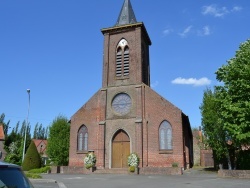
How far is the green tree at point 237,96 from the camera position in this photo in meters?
22.0

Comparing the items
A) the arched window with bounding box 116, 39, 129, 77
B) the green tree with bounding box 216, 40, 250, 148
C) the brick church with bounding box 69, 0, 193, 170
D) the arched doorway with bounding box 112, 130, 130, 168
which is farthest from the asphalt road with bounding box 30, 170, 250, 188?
the arched window with bounding box 116, 39, 129, 77

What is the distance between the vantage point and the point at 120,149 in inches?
1190

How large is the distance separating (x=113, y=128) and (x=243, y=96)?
13530 millimetres

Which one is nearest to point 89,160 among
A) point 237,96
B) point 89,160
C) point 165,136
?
point 89,160

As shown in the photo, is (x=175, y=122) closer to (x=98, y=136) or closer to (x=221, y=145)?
(x=221, y=145)

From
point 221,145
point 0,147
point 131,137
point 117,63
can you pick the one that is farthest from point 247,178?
point 0,147

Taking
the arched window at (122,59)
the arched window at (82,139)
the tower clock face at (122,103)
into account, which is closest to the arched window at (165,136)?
the tower clock face at (122,103)

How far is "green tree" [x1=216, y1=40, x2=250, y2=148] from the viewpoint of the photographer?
72.3ft

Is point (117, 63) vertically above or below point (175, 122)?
above

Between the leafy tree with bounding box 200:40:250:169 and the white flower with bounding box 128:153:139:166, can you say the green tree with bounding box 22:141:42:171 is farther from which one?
the leafy tree with bounding box 200:40:250:169

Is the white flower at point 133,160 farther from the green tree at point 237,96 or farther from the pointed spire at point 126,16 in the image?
the pointed spire at point 126,16

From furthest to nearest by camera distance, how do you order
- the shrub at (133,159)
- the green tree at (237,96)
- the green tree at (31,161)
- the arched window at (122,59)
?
the arched window at (122,59) < the green tree at (31,161) < the shrub at (133,159) < the green tree at (237,96)

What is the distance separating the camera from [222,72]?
2584cm

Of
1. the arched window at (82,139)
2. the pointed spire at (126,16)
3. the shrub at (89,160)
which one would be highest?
the pointed spire at (126,16)
